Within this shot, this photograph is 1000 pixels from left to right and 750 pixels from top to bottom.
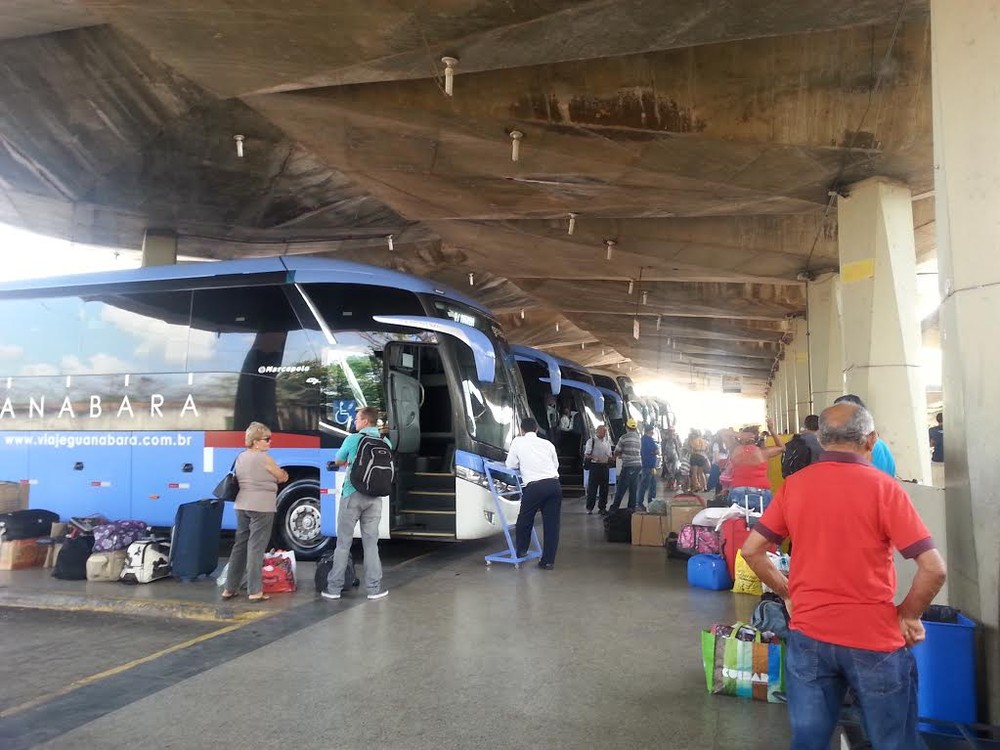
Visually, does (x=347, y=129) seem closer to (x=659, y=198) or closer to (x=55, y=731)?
(x=659, y=198)

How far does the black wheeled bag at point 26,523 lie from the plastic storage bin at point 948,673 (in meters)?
10.2

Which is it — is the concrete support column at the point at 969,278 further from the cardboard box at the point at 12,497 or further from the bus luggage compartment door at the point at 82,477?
the cardboard box at the point at 12,497

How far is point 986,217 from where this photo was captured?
4.66 meters

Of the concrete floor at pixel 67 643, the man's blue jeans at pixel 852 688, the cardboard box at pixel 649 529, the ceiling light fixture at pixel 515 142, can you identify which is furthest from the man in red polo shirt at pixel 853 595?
the ceiling light fixture at pixel 515 142

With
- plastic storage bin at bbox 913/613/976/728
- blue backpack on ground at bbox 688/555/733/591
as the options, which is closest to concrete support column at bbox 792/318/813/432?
blue backpack on ground at bbox 688/555/733/591

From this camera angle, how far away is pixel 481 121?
10.6m

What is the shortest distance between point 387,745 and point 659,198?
11.2 m

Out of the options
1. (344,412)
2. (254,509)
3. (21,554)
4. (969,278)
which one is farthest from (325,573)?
(969,278)

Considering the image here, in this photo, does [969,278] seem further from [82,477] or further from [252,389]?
[82,477]

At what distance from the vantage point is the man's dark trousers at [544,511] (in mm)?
8898

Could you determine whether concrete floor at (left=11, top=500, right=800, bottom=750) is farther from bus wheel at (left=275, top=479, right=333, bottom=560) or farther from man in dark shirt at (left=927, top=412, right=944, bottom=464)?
man in dark shirt at (left=927, top=412, right=944, bottom=464)

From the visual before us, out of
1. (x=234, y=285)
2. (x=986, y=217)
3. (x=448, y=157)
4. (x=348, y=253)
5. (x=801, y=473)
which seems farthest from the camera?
(x=348, y=253)

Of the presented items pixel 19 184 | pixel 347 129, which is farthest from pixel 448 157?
pixel 19 184

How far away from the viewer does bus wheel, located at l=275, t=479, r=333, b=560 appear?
9.84 m
